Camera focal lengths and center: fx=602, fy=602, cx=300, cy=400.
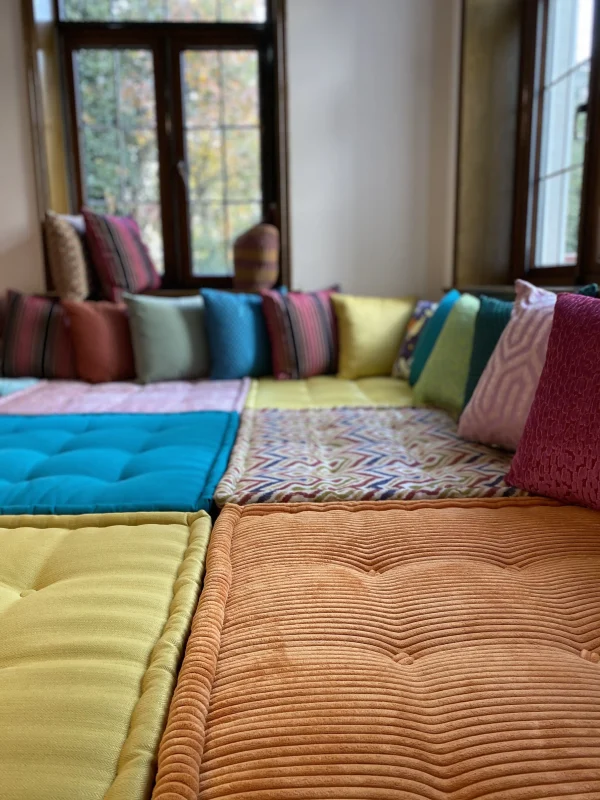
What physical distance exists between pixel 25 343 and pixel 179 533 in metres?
1.78

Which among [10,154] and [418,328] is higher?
[10,154]

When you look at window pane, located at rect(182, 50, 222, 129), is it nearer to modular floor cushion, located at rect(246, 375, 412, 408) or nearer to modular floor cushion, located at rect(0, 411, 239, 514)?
modular floor cushion, located at rect(246, 375, 412, 408)

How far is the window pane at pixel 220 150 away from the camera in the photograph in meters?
2.97

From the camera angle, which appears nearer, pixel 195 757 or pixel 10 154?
pixel 195 757

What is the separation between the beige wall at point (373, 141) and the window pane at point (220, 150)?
1.00 feet

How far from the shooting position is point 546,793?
19.4 inches

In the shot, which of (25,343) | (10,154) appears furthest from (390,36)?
(25,343)

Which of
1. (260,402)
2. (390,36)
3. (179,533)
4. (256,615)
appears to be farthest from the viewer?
(390,36)

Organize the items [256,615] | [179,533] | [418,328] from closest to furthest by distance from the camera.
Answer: [256,615] < [179,533] < [418,328]

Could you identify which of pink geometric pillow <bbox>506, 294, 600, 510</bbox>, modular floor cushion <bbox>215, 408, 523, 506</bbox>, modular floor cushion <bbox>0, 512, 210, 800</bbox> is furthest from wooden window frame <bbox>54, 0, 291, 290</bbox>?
modular floor cushion <bbox>0, 512, 210, 800</bbox>

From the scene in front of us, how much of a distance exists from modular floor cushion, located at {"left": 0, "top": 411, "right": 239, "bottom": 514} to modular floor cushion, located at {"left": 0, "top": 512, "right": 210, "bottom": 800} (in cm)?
7

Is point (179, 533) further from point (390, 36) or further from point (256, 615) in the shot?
point (390, 36)

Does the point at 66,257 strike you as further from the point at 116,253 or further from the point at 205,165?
the point at 205,165

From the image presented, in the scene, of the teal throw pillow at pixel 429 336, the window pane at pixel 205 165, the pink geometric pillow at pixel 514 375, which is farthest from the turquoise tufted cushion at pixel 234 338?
the pink geometric pillow at pixel 514 375
